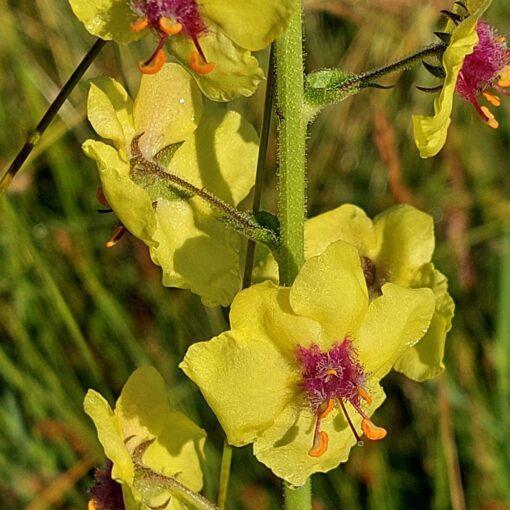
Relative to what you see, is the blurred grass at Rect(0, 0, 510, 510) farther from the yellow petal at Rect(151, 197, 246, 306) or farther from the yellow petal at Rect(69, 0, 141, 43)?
the yellow petal at Rect(69, 0, 141, 43)

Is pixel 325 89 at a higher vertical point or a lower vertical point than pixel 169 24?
lower

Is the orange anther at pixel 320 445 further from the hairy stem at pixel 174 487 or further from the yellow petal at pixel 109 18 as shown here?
the yellow petal at pixel 109 18

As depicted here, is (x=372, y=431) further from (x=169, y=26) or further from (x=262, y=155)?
(x=169, y=26)

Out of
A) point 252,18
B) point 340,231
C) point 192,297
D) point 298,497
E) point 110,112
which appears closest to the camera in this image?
point 252,18

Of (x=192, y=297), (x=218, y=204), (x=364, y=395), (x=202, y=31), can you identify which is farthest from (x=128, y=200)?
(x=192, y=297)

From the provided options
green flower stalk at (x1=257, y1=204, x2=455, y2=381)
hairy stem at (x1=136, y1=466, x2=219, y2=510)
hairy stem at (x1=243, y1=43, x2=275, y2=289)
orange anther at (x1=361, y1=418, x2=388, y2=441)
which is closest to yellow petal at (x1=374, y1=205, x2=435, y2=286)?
green flower stalk at (x1=257, y1=204, x2=455, y2=381)

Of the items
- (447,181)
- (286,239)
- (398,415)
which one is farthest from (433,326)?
(447,181)
